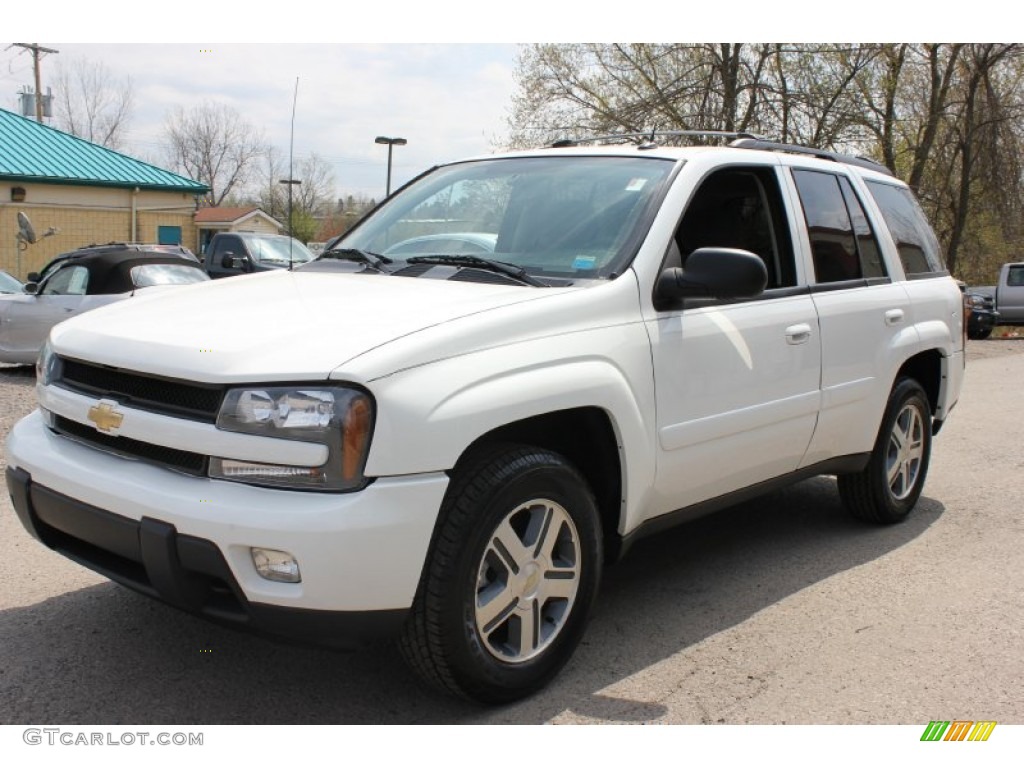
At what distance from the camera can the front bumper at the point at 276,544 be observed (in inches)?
105

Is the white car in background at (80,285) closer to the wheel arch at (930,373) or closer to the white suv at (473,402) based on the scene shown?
the white suv at (473,402)

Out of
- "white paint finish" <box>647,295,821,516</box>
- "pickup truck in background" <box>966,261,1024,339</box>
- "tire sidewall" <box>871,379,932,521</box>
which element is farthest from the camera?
"pickup truck in background" <box>966,261,1024,339</box>

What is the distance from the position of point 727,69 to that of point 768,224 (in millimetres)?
20949

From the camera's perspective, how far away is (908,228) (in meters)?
5.58

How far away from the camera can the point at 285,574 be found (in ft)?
8.98

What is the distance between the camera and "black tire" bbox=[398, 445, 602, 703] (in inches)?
114

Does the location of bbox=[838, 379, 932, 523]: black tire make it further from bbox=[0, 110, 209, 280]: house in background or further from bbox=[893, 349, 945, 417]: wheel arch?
bbox=[0, 110, 209, 280]: house in background

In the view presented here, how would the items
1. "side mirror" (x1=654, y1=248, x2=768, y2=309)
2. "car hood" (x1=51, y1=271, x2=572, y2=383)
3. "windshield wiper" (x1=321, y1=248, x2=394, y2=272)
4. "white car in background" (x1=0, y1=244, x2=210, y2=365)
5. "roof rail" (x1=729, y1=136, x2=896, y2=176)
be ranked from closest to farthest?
"car hood" (x1=51, y1=271, x2=572, y2=383)
"side mirror" (x1=654, y1=248, x2=768, y2=309)
"windshield wiper" (x1=321, y1=248, x2=394, y2=272)
"roof rail" (x1=729, y1=136, x2=896, y2=176)
"white car in background" (x1=0, y1=244, x2=210, y2=365)

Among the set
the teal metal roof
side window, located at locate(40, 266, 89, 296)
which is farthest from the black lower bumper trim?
the teal metal roof

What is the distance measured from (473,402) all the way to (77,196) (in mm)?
30103

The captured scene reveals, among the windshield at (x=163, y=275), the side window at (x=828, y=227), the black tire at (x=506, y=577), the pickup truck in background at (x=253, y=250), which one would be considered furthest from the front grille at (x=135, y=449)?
the pickup truck in background at (x=253, y=250)

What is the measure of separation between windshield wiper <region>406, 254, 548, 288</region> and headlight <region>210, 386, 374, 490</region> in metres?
1.05

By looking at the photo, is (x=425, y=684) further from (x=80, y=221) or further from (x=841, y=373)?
(x=80, y=221)

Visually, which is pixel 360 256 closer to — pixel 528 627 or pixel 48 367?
pixel 48 367
